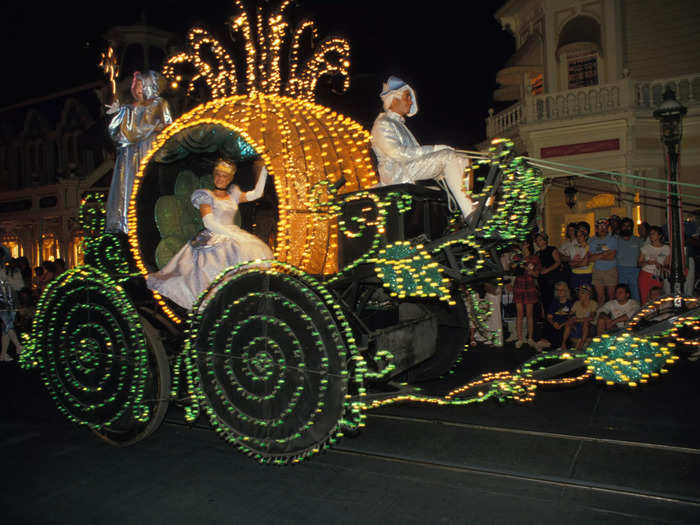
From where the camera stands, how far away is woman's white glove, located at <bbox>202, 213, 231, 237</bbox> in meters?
4.86

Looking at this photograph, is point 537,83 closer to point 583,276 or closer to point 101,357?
point 583,276

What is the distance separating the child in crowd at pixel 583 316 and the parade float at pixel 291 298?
2.46 m

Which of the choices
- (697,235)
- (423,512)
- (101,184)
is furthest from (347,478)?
(101,184)

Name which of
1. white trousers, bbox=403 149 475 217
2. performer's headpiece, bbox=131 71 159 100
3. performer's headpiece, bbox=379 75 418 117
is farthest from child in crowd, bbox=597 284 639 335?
performer's headpiece, bbox=131 71 159 100

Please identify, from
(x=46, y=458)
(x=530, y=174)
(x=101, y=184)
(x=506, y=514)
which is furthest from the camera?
(x=101, y=184)

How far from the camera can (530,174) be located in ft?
13.0

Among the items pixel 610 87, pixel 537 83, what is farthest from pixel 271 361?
pixel 537 83

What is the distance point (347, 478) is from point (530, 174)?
7.62ft

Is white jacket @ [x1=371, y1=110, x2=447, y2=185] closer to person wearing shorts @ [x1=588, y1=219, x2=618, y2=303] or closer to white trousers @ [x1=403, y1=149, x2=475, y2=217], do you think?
white trousers @ [x1=403, y1=149, x2=475, y2=217]

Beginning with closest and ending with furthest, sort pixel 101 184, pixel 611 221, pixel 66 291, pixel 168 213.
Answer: pixel 66 291, pixel 168 213, pixel 611 221, pixel 101 184

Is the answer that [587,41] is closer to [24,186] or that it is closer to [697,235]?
[697,235]

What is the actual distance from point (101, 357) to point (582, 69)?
50.0ft

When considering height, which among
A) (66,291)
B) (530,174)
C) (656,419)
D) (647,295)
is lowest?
(656,419)

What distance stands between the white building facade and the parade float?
936cm
